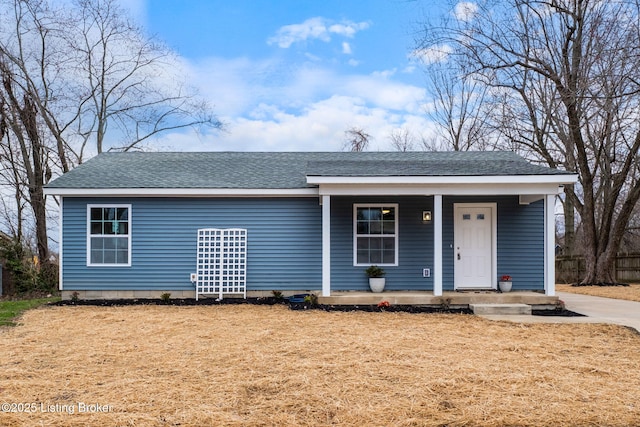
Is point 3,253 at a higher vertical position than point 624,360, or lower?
higher

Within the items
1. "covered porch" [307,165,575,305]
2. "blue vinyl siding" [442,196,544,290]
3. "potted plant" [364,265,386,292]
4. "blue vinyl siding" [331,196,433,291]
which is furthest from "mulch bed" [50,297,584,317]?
"blue vinyl siding" [442,196,544,290]

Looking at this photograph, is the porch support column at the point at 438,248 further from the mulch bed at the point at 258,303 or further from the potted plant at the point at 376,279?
the potted plant at the point at 376,279

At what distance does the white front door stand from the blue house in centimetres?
2

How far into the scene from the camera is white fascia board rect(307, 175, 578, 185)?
8.58 m

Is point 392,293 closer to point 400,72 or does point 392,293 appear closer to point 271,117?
point 400,72

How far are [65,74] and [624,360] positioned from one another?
1932 centimetres

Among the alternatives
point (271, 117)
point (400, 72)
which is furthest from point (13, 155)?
point (400, 72)

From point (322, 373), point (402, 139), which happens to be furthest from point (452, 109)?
point (322, 373)

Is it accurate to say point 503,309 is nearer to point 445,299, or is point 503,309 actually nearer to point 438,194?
point 445,299

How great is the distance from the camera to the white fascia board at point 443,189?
877cm

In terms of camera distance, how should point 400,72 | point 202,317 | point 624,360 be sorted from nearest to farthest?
point 624,360, point 202,317, point 400,72

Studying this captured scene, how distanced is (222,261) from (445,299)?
458 centimetres

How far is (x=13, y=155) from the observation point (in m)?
16.2

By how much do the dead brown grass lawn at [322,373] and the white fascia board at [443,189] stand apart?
8.49 feet
